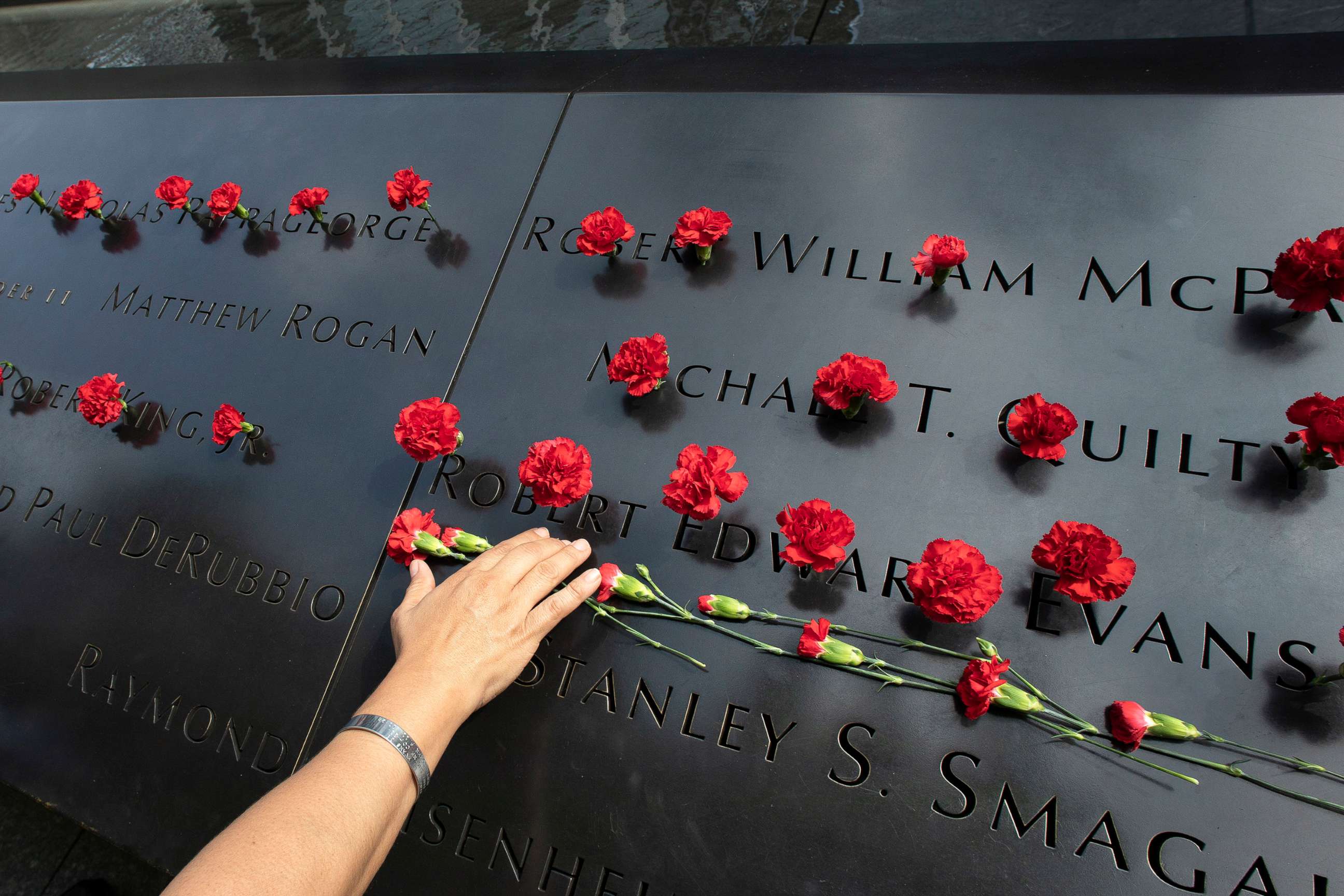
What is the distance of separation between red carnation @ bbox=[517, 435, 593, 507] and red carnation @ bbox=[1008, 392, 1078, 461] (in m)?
1.05

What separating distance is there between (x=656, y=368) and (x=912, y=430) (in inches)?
27.4

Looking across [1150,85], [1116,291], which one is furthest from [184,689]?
[1150,85]

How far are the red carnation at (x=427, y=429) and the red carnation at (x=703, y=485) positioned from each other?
0.68 meters

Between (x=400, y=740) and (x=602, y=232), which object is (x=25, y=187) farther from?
(x=400, y=740)

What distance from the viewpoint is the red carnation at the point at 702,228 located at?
2295mm

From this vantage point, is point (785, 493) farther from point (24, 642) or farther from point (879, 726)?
point (24, 642)

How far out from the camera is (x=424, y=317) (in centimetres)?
261

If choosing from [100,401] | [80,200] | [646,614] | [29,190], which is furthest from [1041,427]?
[29,190]

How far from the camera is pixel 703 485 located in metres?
1.81

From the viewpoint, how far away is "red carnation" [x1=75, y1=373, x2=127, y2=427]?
2.70 meters

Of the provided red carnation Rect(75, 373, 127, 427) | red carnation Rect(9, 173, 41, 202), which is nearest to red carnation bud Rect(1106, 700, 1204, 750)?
red carnation Rect(75, 373, 127, 427)

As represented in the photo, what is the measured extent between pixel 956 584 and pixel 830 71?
1868 millimetres

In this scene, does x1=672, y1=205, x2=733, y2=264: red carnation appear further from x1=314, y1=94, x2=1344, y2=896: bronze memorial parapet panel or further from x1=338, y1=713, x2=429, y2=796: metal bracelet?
x1=338, y1=713, x2=429, y2=796: metal bracelet

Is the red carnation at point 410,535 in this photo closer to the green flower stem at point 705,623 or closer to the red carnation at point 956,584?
the green flower stem at point 705,623
